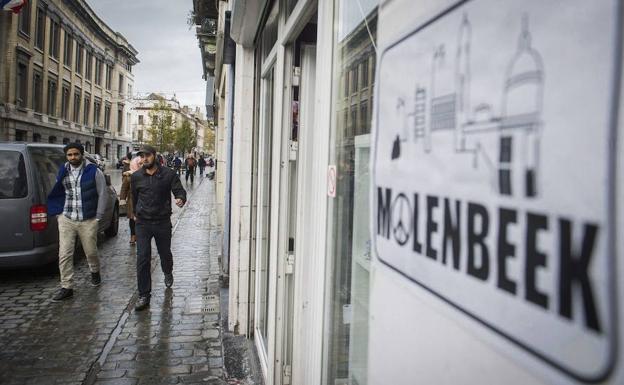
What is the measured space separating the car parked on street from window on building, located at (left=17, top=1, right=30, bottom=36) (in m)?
31.6

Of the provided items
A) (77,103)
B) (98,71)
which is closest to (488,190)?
(77,103)

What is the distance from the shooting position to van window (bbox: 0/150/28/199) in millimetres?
6230

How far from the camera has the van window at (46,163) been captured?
655 cm

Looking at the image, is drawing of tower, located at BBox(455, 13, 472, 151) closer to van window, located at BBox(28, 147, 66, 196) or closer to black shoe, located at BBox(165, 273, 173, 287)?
black shoe, located at BBox(165, 273, 173, 287)

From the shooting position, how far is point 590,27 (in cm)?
54

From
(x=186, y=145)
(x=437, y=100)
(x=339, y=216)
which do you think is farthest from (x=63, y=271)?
(x=186, y=145)

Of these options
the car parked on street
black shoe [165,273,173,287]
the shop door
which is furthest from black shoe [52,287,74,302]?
the shop door

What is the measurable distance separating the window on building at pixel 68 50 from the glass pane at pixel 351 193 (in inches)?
1820

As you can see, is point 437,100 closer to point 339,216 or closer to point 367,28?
point 367,28

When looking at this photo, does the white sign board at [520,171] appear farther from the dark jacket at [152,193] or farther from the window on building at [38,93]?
the window on building at [38,93]

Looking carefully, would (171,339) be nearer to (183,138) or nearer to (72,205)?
(72,205)

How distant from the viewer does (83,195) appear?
5805 mm

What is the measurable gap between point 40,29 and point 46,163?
35691 mm

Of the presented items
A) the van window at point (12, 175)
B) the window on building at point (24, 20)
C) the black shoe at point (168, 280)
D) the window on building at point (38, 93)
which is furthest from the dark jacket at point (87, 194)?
the window on building at point (38, 93)
